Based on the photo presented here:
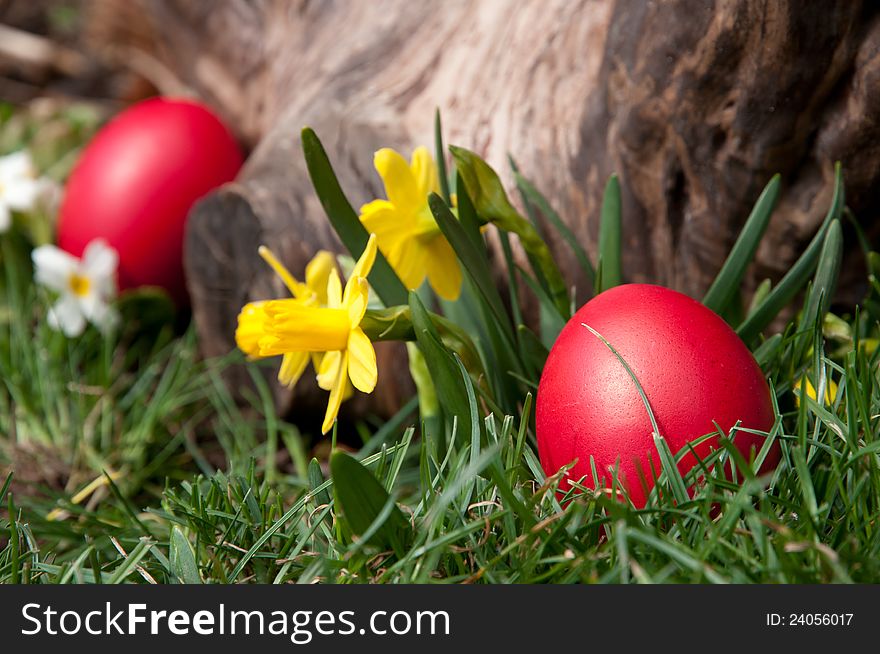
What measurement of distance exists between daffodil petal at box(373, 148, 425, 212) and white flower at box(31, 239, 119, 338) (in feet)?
2.73

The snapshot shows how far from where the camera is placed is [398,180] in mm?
1022

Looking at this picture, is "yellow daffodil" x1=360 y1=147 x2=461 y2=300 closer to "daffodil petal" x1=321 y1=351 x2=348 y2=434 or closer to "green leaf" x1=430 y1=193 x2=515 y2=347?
"green leaf" x1=430 y1=193 x2=515 y2=347

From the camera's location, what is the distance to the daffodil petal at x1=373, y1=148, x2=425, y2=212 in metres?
1.01

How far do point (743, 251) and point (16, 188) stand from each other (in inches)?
58.4

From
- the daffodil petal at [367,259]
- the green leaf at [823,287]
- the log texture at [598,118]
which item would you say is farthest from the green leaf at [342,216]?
the green leaf at [823,287]

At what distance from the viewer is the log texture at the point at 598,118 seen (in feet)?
3.43

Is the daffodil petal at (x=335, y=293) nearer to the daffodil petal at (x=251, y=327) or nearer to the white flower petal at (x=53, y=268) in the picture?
the daffodil petal at (x=251, y=327)

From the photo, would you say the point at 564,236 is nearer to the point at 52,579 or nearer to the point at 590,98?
the point at 590,98

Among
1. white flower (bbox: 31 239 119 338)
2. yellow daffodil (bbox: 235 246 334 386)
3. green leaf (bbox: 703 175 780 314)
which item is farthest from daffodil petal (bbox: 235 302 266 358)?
white flower (bbox: 31 239 119 338)

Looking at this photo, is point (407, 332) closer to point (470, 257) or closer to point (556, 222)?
point (470, 257)

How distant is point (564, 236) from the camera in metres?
1.18

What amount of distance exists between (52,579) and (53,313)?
2.74 feet

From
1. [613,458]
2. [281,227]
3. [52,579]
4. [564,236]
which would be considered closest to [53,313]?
[281,227]

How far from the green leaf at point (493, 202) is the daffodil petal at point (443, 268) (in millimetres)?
61
